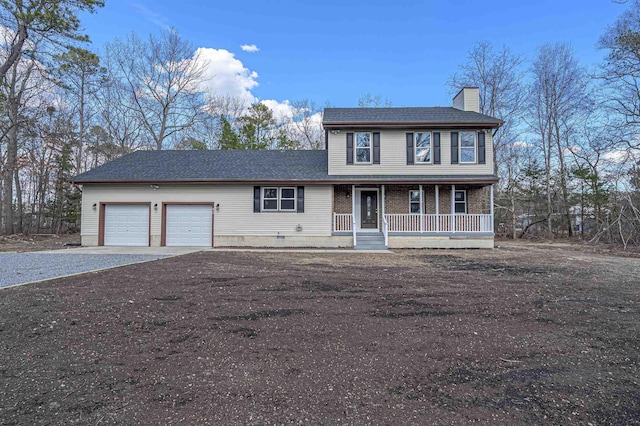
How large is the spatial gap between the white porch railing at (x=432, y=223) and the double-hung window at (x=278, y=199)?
1.99m

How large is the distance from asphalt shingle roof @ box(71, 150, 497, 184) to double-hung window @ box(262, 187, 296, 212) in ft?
2.05

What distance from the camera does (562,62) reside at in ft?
66.1

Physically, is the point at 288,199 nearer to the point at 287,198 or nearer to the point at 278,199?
the point at 287,198

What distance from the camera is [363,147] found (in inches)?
555

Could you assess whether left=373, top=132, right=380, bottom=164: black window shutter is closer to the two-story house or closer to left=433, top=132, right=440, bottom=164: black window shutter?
the two-story house

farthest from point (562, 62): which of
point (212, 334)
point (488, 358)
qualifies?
point (212, 334)

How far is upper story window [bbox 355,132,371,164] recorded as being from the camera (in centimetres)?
1408

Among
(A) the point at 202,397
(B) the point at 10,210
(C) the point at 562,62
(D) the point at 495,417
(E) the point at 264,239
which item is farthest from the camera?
(C) the point at 562,62

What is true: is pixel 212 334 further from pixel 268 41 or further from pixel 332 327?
pixel 268 41

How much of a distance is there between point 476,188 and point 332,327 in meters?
13.2

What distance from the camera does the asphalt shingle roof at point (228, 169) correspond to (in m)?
13.3

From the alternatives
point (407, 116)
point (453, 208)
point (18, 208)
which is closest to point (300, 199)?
point (407, 116)

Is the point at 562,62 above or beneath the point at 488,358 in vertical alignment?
above

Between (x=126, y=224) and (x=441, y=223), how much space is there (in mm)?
13778
